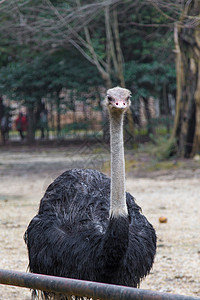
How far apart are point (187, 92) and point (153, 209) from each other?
455 cm

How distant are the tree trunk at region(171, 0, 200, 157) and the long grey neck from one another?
760 centimetres

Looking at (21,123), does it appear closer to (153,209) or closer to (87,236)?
(153,209)

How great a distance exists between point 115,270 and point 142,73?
40.6 feet

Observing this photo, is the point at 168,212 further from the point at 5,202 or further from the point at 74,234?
the point at 74,234

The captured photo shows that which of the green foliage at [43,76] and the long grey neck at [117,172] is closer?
the long grey neck at [117,172]

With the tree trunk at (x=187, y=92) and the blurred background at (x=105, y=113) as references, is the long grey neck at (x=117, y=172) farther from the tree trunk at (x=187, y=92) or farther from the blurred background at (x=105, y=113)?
the tree trunk at (x=187, y=92)

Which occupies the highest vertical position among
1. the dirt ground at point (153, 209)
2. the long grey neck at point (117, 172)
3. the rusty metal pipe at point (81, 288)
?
the long grey neck at point (117, 172)

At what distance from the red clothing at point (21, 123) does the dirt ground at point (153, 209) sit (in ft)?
22.9

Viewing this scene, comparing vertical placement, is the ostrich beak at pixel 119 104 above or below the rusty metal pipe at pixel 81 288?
above

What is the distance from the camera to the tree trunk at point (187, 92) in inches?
408

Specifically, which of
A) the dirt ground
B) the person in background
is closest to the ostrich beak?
the dirt ground

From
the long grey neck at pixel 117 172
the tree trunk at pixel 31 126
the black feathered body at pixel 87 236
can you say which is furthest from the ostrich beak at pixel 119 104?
the tree trunk at pixel 31 126

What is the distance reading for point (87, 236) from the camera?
3.01 meters

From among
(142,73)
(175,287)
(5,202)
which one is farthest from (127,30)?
(175,287)
